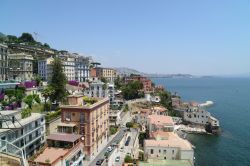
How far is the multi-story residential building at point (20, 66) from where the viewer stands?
8647cm

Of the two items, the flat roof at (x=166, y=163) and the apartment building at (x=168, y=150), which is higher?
the apartment building at (x=168, y=150)

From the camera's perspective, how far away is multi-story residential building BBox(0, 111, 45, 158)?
33.6 m

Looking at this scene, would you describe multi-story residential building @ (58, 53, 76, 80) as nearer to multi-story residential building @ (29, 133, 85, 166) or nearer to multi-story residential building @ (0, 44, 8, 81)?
multi-story residential building @ (0, 44, 8, 81)

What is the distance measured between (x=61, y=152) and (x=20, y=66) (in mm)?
62992

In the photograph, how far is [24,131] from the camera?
3694 centimetres

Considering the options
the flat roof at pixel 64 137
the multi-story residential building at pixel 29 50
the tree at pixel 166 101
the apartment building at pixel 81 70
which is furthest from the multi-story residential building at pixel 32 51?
the flat roof at pixel 64 137

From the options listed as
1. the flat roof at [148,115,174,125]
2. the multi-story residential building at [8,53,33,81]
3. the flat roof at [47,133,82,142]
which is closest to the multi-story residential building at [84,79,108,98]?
the multi-story residential building at [8,53,33,81]

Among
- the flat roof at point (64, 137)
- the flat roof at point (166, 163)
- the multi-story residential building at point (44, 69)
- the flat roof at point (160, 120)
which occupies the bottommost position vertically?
the flat roof at point (166, 163)

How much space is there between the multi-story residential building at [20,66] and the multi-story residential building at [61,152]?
53.3 metres

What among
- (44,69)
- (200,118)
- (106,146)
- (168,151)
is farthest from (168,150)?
(44,69)

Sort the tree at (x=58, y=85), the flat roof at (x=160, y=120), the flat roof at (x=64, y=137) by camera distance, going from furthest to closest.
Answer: the flat roof at (x=160, y=120) → the tree at (x=58, y=85) → the flat roof at (x=64, y=137)

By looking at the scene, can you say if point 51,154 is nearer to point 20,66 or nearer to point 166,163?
point 166,163

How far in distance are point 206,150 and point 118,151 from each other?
1279 inches

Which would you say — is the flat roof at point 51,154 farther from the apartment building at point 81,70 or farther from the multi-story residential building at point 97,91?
the apartment building at point 81,70
